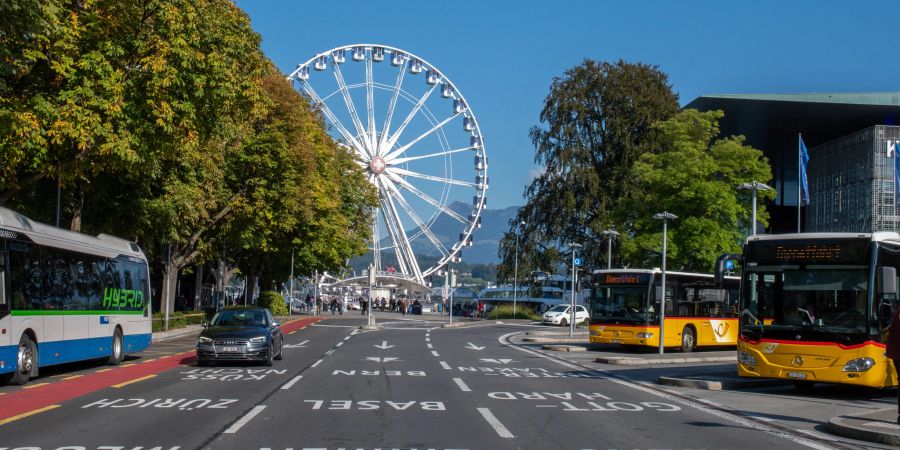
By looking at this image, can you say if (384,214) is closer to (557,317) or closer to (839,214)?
(557,317)

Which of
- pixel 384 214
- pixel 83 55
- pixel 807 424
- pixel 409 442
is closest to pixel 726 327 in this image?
pixel 807 424

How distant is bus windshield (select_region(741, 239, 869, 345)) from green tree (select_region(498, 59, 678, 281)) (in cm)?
3864

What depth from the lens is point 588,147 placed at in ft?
199

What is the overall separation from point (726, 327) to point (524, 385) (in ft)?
59.5

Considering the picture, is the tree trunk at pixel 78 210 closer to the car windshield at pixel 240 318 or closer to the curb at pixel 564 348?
the car windshield at pixel 240 318

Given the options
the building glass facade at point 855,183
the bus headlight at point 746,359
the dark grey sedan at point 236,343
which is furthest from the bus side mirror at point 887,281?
the building glass facade at point 855,183

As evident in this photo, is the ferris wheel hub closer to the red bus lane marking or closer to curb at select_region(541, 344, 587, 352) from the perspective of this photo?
curb at select_region(541, 344, 587, 352)

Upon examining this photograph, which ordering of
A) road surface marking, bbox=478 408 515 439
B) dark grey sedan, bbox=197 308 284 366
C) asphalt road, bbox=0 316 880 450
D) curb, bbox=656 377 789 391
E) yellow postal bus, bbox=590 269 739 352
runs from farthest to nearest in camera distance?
yellow postal bus, bbox=590 269 739 352, dark grey sedan, bbox=197 308 284 366, curb, bbox=656 377 789 391, road surface marking, bbox=478 408 515 439, asphalt road, bbox=0 316 880 450

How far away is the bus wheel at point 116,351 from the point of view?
912 inches

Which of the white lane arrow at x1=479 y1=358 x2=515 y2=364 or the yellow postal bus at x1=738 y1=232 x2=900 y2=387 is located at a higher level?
the yellow postal bus at x1=738 y1=232 x2=900 y2=387

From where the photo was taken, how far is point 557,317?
64.4 m

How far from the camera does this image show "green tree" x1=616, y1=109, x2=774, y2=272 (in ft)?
145

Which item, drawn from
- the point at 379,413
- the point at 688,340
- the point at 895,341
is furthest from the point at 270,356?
the point at 688,340

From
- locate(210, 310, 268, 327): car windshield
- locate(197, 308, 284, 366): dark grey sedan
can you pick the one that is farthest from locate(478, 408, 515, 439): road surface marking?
locate(210, 310, 268, 327): car windshield
